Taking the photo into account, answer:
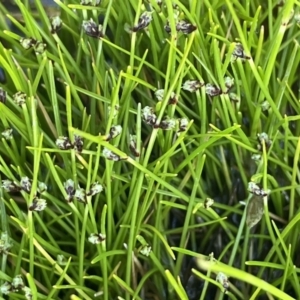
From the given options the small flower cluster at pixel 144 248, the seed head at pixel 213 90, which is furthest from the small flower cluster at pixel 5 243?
the seed head at pixel 213 90

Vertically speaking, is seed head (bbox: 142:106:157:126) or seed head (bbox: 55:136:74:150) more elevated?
seed head (bbox: 142:106:157:126)

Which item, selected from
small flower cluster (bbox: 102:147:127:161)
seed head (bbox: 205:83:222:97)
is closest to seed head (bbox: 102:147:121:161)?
small flower cluster (bbox: 102:147:127:161)

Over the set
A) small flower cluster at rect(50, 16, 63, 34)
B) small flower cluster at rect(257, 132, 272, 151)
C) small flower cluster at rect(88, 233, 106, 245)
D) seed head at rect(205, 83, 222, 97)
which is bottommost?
small flower cluster at rect(88, 233, 106, 245)

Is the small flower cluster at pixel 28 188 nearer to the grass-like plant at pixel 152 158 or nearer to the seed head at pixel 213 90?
the grass-like plant at pixel 152 158

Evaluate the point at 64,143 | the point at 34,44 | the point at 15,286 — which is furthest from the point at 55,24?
the point at 15,286

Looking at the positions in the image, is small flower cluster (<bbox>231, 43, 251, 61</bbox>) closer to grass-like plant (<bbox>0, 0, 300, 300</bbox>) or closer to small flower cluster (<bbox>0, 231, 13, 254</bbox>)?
grass-like plant (<bbox>0, 0, 300, 300</bbox>)

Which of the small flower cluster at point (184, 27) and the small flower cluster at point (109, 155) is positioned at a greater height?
the small flower cluster at point (184, 27)
